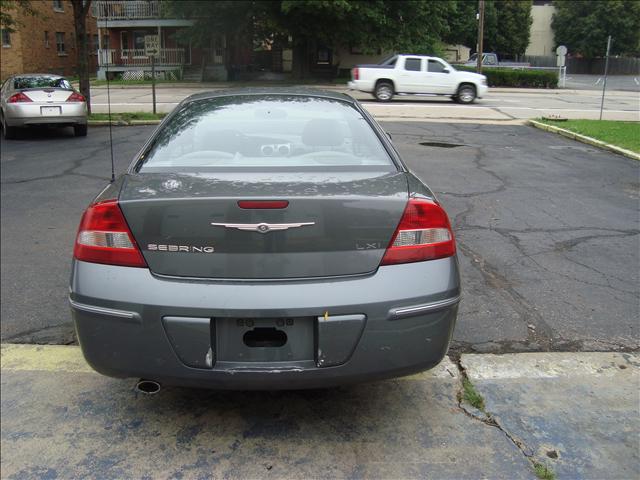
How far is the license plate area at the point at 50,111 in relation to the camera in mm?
12719

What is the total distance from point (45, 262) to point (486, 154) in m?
8.31

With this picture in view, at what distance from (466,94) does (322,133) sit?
2073 cm

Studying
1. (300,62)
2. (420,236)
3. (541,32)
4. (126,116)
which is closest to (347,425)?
(420,236)

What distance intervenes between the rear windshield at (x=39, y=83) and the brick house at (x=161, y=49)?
25.2 meters

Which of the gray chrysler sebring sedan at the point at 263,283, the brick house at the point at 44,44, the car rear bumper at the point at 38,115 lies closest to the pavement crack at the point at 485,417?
the gray chrysler sebring sedan at the point at 263,283

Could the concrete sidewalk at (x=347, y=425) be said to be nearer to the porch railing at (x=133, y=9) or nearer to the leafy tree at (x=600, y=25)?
the porch railing at (x=133, y=9)

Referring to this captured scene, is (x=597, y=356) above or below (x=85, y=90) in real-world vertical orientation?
below

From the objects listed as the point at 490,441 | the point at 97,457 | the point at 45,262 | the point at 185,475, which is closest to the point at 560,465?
the point at 490,441

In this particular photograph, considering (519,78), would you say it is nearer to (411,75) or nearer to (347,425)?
(411,75)

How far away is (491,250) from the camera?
5.70 metres

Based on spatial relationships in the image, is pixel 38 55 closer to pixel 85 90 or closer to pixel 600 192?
pixel 85 90

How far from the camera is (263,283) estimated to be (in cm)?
258

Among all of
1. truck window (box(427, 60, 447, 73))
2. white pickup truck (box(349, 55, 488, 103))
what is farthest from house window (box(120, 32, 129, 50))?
truck window (box(427, 60, 447, 73))

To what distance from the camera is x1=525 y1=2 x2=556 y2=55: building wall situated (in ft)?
233
